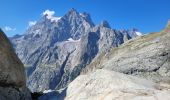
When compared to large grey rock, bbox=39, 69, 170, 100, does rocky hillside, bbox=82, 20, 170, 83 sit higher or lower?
higher

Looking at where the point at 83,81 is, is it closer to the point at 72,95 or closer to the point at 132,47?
the point at 72,95

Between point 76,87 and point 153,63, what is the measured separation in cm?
783

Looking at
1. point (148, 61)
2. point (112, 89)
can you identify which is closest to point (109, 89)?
point (112, 89)

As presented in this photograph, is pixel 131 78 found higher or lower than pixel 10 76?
lower

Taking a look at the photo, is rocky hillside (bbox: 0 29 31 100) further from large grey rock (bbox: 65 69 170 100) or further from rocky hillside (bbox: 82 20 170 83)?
rocky hillside (bbox: 82 20 170 83)

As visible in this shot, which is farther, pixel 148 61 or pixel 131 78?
pixel 148 61

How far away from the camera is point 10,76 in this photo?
53.7 feet

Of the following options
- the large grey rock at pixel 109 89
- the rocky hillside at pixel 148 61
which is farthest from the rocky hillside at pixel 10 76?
the rocky hillside at pixel 148 61

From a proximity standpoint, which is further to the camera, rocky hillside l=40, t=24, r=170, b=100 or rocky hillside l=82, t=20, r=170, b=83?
rocky hillside l=82, t=20, r=170, b=83

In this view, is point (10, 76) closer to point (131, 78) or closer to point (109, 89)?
point (109, 89)

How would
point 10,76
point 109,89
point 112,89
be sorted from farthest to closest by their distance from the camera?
point 10,76, point 109,89, point 112,89

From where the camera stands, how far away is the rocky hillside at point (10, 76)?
15.9 metres

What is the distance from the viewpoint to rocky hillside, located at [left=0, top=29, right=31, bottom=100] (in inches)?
626

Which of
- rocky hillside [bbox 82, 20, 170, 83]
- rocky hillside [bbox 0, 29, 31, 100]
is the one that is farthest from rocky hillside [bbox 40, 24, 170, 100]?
rocky hillside [bbox 0, 29, 31, 100]
